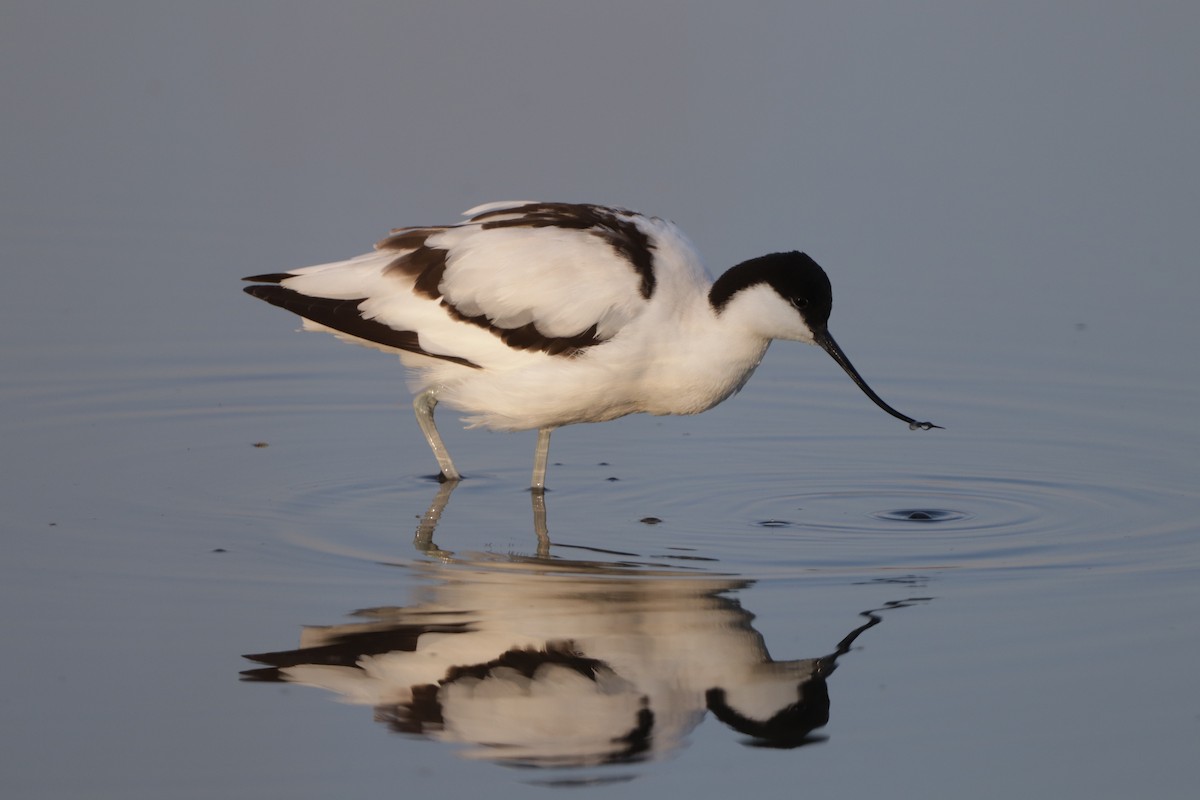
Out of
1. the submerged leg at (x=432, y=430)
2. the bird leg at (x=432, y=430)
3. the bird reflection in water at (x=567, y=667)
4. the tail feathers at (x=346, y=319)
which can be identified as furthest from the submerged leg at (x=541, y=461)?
the bird reflection in water at (x=567, y=667)

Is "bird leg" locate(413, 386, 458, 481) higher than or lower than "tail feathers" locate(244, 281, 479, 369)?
lower

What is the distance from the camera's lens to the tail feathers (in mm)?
7891

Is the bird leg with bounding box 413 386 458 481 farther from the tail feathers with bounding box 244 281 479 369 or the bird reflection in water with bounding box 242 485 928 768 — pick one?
the bird reflection in water with bounding box 242 485 928 768

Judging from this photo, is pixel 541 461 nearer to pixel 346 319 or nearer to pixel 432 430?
pixel 432 430

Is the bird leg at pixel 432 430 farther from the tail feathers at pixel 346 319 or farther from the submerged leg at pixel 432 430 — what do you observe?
the tail feathers at pixel 346 319

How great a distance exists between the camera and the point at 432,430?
8266mm

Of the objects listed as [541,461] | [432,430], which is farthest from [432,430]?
[541,461]

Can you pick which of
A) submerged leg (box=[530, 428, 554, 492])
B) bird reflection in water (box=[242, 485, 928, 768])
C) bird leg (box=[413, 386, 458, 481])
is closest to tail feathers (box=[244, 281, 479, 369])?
Result: bird leg (box=[413, 386, 458, 481])

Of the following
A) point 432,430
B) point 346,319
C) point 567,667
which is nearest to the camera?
point 567,667

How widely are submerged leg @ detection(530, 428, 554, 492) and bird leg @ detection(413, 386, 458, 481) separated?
2 cm

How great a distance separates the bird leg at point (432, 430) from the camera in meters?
8.12

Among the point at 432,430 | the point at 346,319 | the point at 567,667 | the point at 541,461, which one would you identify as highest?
the point at 346,319

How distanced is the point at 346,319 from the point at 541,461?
41.2 inches

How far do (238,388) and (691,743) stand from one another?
4.64 meters
